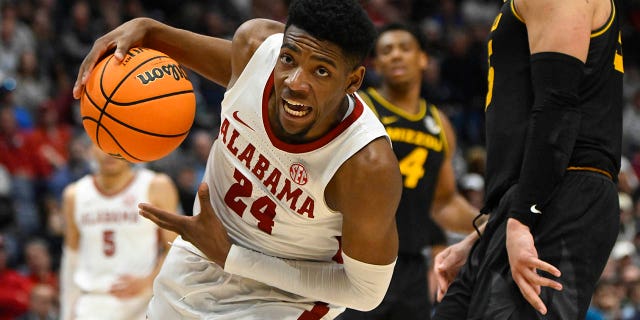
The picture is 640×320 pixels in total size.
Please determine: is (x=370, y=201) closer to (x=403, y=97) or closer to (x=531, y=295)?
(x=531, y=295)

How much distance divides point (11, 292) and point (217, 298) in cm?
584

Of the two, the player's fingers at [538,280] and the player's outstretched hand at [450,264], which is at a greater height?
the player's fingers at [538,280]

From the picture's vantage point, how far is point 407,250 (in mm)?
6090

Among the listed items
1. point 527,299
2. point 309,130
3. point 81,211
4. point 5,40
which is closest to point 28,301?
point 81,211

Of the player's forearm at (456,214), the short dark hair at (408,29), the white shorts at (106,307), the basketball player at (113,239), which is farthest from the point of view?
the basketball player at (113,239)

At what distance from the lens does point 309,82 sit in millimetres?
3422

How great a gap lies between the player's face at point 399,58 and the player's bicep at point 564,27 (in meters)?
3.10

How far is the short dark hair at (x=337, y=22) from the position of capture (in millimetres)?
3391

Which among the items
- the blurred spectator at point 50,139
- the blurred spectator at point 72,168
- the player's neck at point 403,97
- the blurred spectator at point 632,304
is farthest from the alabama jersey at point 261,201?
the blurred spectator at point 50,139

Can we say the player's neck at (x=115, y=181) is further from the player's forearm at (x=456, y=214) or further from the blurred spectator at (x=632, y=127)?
the blurred spectator at (x=632, y=127)

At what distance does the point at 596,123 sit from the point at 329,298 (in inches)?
48.8

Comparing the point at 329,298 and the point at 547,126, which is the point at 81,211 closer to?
the point at 329,298

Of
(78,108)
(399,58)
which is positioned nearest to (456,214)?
(399,58)

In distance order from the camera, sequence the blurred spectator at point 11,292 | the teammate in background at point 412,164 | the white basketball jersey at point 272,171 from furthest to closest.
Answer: the blurred spectator at point 11,292
the teammate in background at point 412,164
the white basketball jersey at point 272,171
